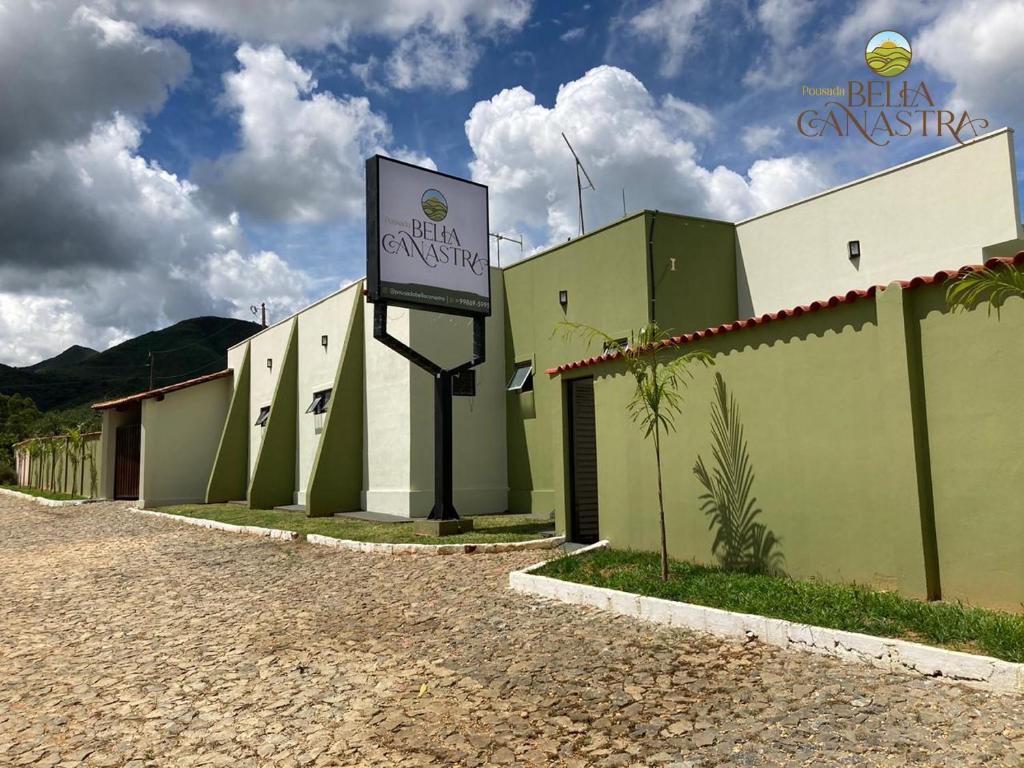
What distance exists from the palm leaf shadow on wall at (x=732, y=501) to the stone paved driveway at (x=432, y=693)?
202cm

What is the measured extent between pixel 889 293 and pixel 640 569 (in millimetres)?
4118

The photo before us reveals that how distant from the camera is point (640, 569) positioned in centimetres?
864

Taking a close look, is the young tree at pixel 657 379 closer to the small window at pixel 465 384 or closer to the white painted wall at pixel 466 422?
the white painted wall at pixel 466 422

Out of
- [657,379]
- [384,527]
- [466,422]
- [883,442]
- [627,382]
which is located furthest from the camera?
[466,422]

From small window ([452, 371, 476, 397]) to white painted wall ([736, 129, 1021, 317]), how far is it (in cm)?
654

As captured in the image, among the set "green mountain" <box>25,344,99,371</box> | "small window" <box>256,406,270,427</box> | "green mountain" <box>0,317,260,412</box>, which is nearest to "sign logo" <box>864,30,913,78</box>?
"small window" <box>256,406,270,427</box>

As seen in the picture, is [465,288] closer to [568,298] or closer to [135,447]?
[568,298]

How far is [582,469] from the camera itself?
38.8 feet

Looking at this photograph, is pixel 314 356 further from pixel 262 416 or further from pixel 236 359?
pixel 236 359

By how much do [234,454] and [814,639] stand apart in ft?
73.4

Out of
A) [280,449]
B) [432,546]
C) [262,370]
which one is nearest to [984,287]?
[432,546]

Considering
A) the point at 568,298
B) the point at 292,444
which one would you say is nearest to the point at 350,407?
the point at 292,444

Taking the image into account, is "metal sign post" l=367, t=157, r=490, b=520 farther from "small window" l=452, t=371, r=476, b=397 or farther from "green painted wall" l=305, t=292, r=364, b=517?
"green painted wall" l=305, t=292, r=364, b=517

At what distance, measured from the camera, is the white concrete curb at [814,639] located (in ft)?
15.5
